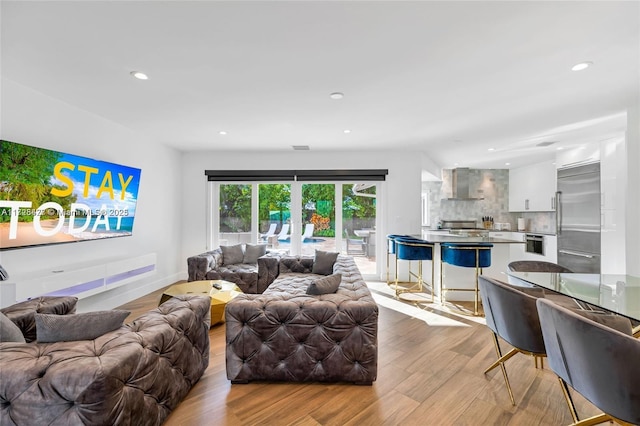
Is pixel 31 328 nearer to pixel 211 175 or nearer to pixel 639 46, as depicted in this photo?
pixel 211 175

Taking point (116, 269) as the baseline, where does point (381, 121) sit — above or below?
above

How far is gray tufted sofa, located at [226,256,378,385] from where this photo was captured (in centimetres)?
214

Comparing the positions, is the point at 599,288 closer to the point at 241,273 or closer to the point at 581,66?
the point at 581,66

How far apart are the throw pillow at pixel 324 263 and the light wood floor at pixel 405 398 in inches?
58.3

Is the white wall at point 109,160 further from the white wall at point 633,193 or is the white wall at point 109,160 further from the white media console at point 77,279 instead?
the white wall at point 633,193

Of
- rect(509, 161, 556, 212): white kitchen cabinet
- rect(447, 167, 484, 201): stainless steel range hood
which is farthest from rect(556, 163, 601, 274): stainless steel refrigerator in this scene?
rect(447, 167, 484, 201): stainless steel range hood

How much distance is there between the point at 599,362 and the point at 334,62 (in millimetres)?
2314

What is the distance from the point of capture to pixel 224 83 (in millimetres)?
2676

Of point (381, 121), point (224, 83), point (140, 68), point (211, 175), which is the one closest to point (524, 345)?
point (381, 121)

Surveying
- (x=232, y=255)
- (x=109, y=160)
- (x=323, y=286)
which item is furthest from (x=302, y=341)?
(x=109, y=160)

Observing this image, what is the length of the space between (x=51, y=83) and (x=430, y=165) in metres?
5.97

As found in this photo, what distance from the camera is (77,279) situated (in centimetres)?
308

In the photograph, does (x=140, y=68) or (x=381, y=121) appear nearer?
(x=140, y=68)

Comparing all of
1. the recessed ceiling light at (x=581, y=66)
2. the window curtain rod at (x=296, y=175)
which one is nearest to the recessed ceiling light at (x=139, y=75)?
the window curtain rod at (x=296, y=175)
